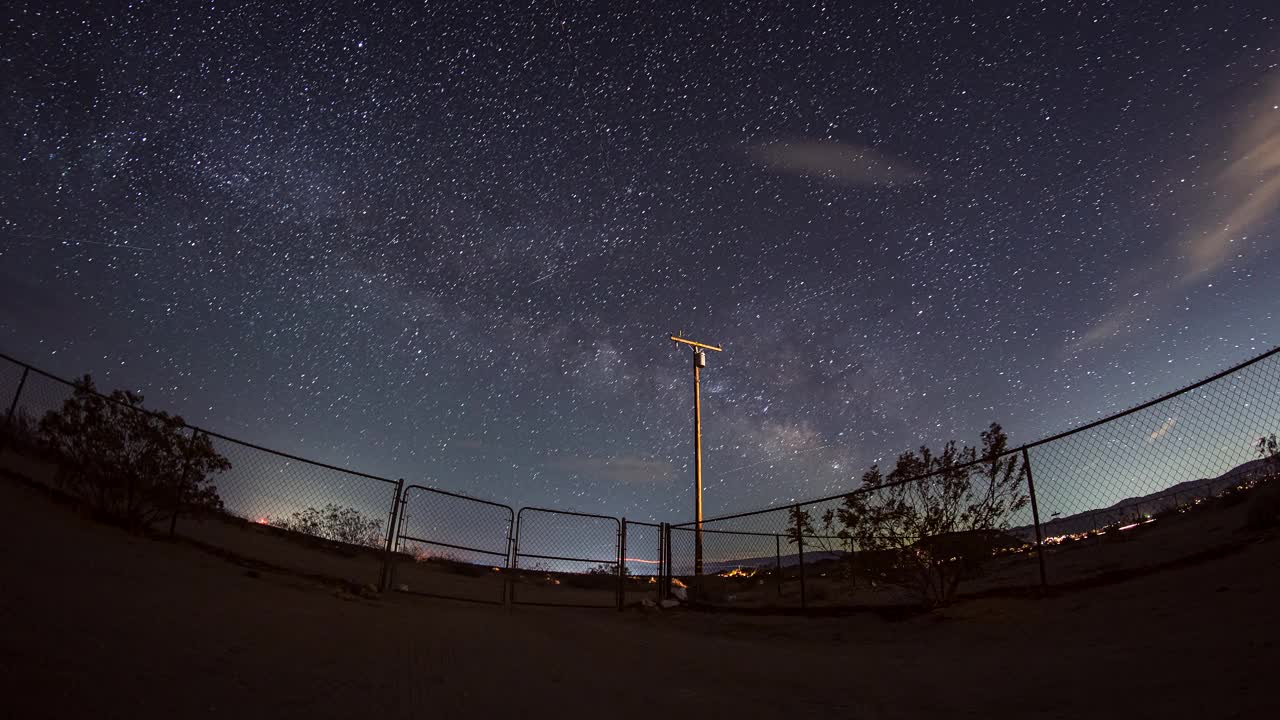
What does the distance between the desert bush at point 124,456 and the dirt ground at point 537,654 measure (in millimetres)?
1092

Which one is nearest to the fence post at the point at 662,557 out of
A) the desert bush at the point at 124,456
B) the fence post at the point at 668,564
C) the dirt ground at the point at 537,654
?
the fence post at the point at 668,564

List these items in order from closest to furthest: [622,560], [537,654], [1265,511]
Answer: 1. [537,654]
2. [1265,511]
3. [622,560]

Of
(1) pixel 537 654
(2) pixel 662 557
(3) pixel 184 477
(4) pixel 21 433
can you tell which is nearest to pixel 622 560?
(2) pixel 662 557

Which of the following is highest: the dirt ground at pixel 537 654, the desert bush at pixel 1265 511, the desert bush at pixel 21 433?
the desert bush at pixel 21 433

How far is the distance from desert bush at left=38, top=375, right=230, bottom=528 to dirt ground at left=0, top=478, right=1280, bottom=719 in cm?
109

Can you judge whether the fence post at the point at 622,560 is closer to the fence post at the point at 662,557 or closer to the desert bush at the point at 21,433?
the fence post at the point at 662,557

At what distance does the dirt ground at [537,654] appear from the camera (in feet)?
10.3

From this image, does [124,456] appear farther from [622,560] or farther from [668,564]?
[668,564]

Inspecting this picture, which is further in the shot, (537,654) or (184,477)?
(184,477)

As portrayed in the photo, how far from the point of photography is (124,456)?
9.28m

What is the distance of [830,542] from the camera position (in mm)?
10117

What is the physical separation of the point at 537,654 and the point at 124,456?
848 cm

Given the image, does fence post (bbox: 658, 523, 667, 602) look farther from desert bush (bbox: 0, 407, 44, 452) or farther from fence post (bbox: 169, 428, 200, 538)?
desert bush (bbox: 0, 407, 44, 452)

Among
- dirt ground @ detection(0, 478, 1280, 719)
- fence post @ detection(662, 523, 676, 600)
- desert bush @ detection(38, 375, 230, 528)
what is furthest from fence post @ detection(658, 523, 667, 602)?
desert bush @ detection(38, 375, 230, 528)
